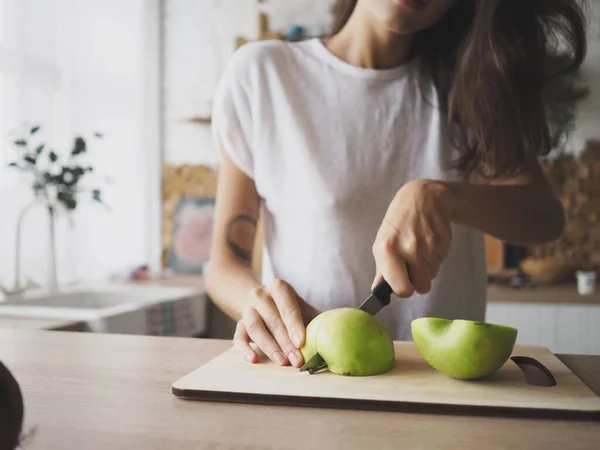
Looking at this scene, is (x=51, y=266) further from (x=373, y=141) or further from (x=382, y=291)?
(x=382, y=291)

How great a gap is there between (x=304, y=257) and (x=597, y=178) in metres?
2.17

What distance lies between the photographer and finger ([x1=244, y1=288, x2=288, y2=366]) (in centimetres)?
71

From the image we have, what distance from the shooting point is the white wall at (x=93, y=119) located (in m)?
2.35

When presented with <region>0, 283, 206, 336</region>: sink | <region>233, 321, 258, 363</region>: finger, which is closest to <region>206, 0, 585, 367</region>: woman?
<region>233, 321, 258, 363</region>: finger

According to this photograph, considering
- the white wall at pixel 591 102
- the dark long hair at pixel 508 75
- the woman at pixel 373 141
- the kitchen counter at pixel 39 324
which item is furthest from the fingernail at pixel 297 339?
the white wall at pixel 591 102

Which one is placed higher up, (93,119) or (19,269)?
(93,119)

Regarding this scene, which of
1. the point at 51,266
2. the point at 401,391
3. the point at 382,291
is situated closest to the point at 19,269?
the point at 51,266

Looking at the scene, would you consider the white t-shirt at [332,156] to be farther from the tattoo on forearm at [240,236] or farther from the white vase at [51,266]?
the white vase at [51,266]

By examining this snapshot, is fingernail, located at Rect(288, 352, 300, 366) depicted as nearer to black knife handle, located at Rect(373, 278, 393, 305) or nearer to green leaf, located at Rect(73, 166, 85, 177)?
black knife handle, located at Rect(373, 278, 393, 305)

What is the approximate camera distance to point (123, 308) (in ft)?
6.10

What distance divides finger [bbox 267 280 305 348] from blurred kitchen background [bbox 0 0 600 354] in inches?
39.8

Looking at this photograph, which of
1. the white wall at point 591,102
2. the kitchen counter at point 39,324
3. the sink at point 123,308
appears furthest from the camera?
the white wall at point 591,102

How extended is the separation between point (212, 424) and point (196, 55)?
2863mm

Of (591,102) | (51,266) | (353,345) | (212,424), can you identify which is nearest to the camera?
(212,424)
